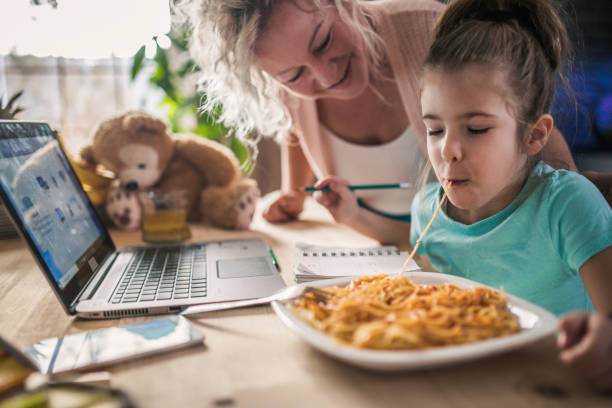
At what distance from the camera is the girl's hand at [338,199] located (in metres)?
1.25

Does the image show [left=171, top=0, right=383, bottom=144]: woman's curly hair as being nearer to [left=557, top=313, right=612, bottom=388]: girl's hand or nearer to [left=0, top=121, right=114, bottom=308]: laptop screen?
[left=0, top=121, right=114, bottom=308]: laptop screen

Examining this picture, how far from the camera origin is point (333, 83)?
Answer: 4.28ft

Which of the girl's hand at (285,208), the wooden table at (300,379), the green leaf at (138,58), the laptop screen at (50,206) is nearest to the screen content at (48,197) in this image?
the laptop screen at (50,206)

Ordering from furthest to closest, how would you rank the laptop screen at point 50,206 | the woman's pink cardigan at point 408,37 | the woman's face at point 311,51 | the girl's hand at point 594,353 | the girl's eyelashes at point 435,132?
the woman's pink cardigan at point 408,37
the woman's face at point 311,51
the girl's eyelashes at point 435,132
the laptop screen at point 50,206
the girl's hand at point 594,353

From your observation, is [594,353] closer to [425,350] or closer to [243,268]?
[425,350]

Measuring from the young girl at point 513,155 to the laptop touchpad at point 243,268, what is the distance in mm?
411

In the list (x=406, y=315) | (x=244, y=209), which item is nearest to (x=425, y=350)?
(x=406, y=315)

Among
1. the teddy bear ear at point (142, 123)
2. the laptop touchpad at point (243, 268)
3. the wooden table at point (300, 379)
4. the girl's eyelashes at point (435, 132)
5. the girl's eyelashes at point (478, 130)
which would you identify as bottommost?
the laptop touchpad at point (243, 268)

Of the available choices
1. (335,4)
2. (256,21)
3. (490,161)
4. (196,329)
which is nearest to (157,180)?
(256,21)

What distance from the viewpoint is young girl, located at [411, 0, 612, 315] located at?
788 millimetres

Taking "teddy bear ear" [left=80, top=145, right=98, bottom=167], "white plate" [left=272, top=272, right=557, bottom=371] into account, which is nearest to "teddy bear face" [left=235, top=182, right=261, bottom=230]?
"teddy bear ear" [left=80, top=145, right=98, bottom=167]

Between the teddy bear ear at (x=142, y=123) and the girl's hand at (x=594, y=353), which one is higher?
the teddy bear ear at (x=142, y=123)

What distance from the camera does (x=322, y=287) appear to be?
2.35ft

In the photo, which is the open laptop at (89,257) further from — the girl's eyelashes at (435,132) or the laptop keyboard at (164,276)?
the girl's eyelashes at (435,132)
